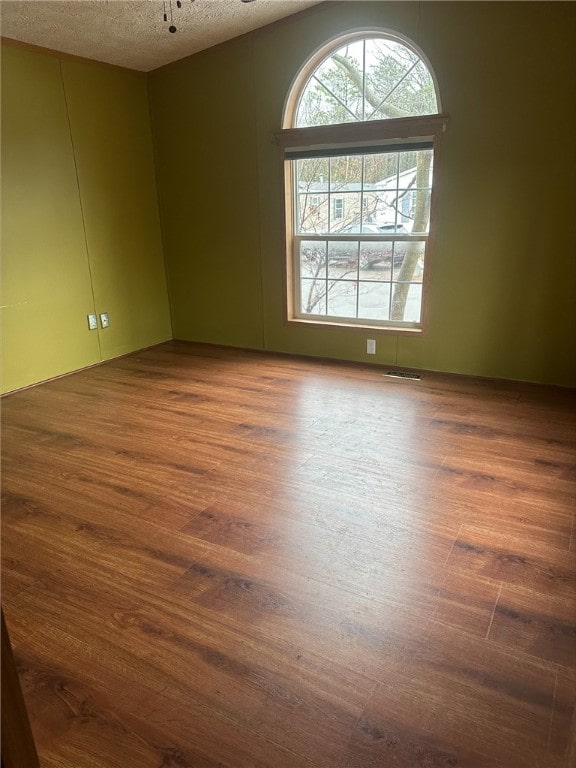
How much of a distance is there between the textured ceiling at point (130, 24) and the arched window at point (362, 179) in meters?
0.60

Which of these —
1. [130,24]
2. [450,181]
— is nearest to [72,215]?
[130,24]

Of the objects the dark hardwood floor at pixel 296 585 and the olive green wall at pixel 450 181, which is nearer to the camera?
the dark hardwood floor at pixel 296 585

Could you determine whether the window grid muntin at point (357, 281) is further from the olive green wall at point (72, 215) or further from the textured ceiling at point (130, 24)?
the textured ceiling at point (130, 24)

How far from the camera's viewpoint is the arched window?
3.72 metres

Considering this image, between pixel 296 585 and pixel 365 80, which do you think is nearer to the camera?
pixel 296 585

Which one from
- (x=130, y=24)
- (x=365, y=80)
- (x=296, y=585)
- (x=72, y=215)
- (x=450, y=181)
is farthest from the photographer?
(x=72, y=215)

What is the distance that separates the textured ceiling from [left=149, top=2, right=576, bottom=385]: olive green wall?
21 centimetres

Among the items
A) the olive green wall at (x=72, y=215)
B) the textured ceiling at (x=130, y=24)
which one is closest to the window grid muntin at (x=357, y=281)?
the olive green wall at (x=72, y=215)

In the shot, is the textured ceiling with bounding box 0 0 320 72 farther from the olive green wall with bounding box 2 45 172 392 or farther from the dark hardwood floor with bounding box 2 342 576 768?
the dark hardwood floor with bounding box 2 342 576 768

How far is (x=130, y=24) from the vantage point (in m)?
3.59

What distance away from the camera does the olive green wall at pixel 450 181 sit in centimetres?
335

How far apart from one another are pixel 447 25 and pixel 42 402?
393 centimetres

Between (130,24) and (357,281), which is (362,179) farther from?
(130,24)

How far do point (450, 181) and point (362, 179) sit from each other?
70 cm
